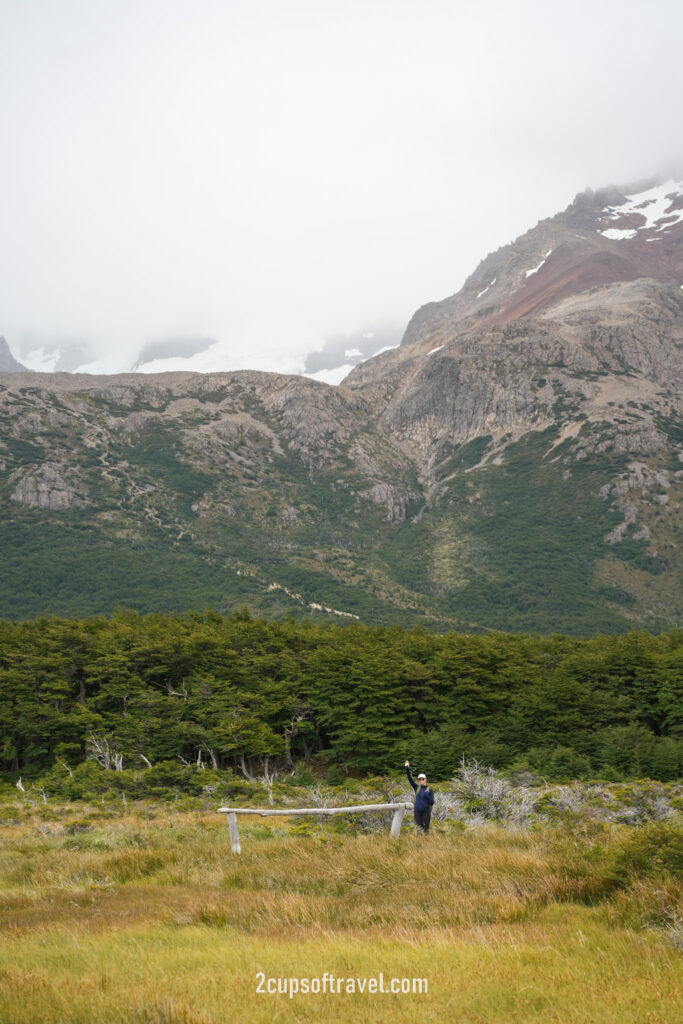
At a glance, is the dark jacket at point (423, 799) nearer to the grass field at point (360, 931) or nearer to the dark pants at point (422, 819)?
the dark pants at point (422, 819)

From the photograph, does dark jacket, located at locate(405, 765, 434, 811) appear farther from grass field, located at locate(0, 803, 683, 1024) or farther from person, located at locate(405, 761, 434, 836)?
grass field, located at locate(0, 803, 683, 1024)

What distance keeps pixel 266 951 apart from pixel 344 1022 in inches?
72.1

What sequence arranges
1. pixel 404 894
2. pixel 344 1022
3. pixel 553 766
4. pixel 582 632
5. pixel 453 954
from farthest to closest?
pixel 582 632
pixel 553 766
pixel 404 894
pixel 453 954
pixel 344 1022

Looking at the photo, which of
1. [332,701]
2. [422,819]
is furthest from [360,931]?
[332,701]

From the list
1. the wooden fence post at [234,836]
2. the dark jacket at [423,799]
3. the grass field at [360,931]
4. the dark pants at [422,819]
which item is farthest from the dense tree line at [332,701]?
the grass field at [360,931]

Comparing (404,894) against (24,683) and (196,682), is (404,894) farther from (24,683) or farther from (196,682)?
(24,683)

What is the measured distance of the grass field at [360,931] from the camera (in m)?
4.36

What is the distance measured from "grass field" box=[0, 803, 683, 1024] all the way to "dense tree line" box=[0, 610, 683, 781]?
2465 cm

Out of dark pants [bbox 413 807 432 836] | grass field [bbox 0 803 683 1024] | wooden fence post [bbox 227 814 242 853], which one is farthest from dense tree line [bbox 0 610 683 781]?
grass field [bbox 0 803 683 1024]

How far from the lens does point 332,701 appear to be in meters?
39.8

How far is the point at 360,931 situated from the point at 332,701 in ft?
114

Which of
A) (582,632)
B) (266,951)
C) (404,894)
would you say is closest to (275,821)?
(404,894)

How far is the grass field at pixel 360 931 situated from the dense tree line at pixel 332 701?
2465cm

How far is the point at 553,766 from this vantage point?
1188 inches
